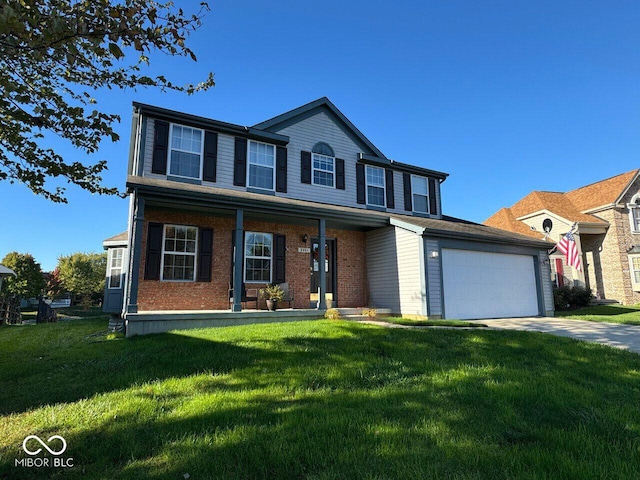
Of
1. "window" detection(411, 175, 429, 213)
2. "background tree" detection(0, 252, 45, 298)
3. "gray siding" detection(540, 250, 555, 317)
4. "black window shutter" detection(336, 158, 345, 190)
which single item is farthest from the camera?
"background tree" detection(0, 252, 45, 298)

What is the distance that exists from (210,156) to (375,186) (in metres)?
6.23

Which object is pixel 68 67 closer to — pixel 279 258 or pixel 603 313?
pixel 279 258

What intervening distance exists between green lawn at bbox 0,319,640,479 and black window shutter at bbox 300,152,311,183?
6.94 metres

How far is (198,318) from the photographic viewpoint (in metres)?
8.42

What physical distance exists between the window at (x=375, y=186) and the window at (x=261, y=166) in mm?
3848

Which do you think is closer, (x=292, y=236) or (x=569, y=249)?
(x=292, y=236)

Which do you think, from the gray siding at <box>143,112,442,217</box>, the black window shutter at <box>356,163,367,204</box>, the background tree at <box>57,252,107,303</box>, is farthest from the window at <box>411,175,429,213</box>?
the background tree at <box>57,252,107,303</box>

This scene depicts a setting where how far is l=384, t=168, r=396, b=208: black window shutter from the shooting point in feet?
44.7

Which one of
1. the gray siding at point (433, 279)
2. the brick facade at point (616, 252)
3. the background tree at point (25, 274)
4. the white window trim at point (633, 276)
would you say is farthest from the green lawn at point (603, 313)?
the background tree at point (25, 274)

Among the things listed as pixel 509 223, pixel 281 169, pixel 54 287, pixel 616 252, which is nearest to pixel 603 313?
pixel 616 252

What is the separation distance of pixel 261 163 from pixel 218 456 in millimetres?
10023

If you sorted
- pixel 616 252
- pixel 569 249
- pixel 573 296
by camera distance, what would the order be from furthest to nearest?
pixel 616 252, pixel 573 296, pixel 569 249

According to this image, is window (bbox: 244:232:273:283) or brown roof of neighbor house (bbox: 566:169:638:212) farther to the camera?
brown roof of neighbor house (bbox: 566:169:638:212)

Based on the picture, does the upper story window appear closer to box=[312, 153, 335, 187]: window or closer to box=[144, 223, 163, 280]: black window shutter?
box=[312, 153, 335, 187]: window
